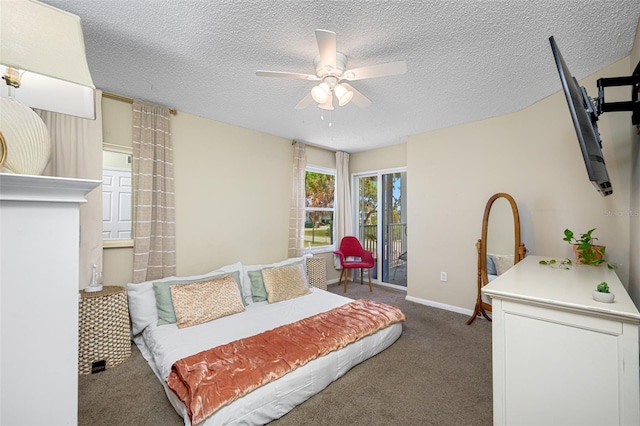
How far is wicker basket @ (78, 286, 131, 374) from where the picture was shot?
207 cm

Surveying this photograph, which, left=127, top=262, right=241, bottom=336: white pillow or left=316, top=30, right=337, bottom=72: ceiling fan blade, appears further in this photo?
left=127, top=262, right=241, bottom=336: white pillow

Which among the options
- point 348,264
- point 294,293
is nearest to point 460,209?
point 348,264

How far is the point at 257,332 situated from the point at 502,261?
279 centimetres

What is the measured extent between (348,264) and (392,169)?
1.80m

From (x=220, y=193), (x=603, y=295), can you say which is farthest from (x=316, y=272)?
(x=603, y=295)

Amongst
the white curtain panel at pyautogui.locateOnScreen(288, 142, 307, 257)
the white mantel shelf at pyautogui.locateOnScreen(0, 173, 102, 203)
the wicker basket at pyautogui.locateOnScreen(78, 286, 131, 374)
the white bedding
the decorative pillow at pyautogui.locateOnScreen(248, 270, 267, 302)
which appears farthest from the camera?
the white curtain panel at pyautogui.locateOnScreen(288, 142, 307, 257)

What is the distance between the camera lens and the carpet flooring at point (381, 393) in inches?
→ 65.1

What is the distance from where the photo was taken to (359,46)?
1816 mm

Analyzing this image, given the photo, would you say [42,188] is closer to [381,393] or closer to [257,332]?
[257,332]

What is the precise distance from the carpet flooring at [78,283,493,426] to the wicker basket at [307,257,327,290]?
157 centimetres

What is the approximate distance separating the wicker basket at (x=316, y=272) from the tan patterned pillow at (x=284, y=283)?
0.53 metres

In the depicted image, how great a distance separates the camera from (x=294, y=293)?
319cm

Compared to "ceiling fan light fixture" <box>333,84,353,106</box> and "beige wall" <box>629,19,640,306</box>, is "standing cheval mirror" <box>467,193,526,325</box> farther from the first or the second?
"ceiling fan light fixture" <box>333,84,353,106</box>

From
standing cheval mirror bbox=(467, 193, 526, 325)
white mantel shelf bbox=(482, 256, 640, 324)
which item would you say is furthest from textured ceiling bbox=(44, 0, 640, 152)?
white mantel shelf bbox=(482, 256, 640, 324)
